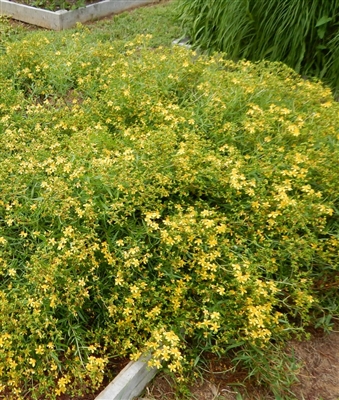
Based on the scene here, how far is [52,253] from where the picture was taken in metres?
2.14

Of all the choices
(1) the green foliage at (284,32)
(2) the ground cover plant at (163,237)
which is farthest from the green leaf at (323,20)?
(2) the ground cover plant at (163,237)

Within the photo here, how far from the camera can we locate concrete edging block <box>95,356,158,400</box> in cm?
201

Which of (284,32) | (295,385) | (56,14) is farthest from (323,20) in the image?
(56,14)

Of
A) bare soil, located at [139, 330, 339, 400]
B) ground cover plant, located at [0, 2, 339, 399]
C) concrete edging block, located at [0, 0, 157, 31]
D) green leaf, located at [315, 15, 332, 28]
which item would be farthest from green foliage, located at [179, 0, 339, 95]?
bare soil, located at [139, 330, 339, 400]

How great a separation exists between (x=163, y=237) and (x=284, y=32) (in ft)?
10.9

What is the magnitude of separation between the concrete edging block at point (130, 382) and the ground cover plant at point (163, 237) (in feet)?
0.25

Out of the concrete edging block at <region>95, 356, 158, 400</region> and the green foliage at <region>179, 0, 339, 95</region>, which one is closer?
the concrete edging block at <region>95, 356, 158, 400</region>

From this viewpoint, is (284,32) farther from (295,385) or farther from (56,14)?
(295,385)

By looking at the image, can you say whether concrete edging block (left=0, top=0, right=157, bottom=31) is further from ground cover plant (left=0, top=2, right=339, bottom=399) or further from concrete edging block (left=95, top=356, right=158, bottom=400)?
concrete edging block (left=95, top=356, right=158, bottom=400)

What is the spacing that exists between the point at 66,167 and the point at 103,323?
0.88 meters

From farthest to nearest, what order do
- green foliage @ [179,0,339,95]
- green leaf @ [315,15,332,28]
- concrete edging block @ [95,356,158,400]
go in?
green foliage @ [179,0,339,95] → green leaf @ [315,15,332,28] → concrete edging block @ [95,356,158,400]

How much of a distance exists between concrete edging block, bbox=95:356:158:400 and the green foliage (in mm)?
3686

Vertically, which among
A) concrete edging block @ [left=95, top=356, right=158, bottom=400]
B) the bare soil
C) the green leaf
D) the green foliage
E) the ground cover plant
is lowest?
the bare soil

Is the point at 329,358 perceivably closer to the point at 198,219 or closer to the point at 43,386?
the point at 198,219
